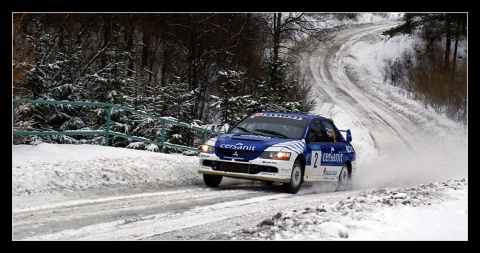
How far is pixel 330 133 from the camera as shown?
46.6 ft

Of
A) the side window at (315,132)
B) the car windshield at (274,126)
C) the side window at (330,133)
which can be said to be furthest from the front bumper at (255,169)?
the side window at (330,133)

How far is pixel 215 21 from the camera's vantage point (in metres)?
25.8

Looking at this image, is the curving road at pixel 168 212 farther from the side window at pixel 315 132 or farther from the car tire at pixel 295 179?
the side window at pixel 315 132

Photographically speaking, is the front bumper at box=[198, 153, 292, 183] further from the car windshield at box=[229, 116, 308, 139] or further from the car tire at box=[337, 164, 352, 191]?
the car tire at box=[337, 164, 352, 191]

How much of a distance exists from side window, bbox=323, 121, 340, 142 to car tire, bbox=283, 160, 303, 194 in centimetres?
172

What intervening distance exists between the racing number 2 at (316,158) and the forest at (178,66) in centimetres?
474

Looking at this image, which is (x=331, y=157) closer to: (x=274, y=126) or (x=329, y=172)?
(x=329, y=172)

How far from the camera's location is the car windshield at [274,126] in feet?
42.1

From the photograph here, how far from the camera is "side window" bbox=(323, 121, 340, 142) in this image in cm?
1397

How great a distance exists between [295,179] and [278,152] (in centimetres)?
80

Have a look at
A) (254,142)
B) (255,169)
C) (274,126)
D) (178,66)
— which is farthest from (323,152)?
(178,66)

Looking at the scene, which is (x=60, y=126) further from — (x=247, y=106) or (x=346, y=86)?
(x=346, y=86)

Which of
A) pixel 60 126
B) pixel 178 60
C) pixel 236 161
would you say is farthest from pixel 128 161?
pixel 178 60
